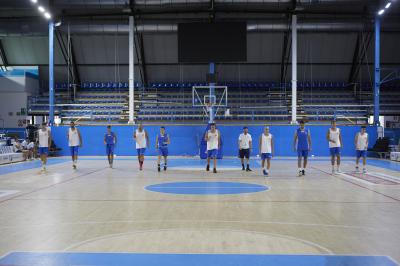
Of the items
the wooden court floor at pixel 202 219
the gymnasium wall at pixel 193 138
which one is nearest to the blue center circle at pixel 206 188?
the wooden court floor at pixel 202 219

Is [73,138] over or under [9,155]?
over

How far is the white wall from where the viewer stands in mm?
30203

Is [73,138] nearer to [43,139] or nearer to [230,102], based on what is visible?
[43,139]

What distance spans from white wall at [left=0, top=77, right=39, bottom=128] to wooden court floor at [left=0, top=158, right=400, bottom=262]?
20801 millimetres

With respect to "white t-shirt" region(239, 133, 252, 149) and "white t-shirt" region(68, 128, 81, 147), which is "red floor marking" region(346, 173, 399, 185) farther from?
"white t-shirt" region(68, 128, 81, 147)

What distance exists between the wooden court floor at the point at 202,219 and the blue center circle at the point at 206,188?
219 mm

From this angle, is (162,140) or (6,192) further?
(162,140)

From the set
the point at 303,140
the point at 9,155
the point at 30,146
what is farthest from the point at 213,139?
the point at 30,146

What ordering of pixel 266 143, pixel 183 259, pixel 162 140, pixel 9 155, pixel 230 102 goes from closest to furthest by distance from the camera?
1. pixel 183 259
2. pixel 266 143
3. pixel 162 140
4. pixel 9 155
5. pixel 230 102

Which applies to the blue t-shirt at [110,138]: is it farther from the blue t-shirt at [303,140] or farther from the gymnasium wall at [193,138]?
the gymnasium wall at [193,138]

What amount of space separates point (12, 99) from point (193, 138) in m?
14.6

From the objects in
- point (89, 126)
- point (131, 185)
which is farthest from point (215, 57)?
point (131, 185)

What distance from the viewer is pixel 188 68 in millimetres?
31656

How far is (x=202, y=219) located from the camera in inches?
264
